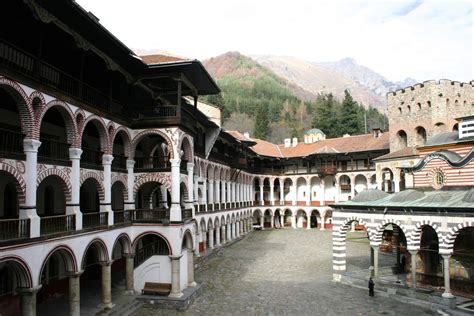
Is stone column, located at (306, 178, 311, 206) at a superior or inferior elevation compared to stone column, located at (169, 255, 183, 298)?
superior

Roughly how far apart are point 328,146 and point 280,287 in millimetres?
33283

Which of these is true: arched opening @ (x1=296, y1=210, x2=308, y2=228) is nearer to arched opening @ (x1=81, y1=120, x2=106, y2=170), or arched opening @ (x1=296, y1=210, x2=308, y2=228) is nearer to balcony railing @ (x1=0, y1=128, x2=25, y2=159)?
arched opening @ (x1=81, y1=120, x2=106, y2=170)

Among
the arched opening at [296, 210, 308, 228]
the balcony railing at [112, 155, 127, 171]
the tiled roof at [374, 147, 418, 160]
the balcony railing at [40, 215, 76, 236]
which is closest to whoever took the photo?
the balcony railing at [40, 215, 76, 236]

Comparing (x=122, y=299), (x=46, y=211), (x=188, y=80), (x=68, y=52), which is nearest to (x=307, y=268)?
(x=122, y=299)

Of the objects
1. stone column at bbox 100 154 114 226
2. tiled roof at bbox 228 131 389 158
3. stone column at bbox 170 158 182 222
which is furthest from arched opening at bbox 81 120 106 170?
tiled roof at bbox 228 131 389 158

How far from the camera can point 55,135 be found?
1877 centimetres

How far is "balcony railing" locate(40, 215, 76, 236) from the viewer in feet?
47.3

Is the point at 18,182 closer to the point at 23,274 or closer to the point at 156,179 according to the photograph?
the point at 23,274

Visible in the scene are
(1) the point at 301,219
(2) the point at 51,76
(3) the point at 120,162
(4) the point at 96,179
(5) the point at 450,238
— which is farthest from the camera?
(1) the point at 301,219

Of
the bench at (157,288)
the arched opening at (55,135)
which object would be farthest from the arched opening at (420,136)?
the arched opening at (55,135)

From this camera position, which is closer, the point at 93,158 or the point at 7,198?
the point at 7,198

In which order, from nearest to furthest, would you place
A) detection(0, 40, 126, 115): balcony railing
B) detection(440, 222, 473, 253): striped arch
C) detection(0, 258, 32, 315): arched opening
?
detection(0, 40, 126, 115): balcony railing < detection(0, 258, 32, 315): arched opening < detection(440, 222, 473, 253): striped arch

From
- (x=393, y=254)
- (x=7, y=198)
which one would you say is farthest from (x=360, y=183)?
(x=7, y=198)

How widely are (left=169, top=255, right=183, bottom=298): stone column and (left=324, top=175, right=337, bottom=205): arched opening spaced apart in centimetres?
3827
